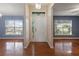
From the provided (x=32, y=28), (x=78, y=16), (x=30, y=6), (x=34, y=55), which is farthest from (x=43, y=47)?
(x=78, y=16)

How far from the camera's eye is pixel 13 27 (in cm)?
358

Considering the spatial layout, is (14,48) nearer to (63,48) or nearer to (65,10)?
(63,48)

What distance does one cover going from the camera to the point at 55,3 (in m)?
3.18

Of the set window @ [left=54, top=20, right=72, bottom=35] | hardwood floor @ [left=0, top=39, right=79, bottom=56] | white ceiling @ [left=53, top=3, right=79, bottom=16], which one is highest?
white ceiling @ [left=53, top=3, right=79, bottom=16]

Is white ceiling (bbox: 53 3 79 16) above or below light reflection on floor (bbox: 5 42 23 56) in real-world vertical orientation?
above

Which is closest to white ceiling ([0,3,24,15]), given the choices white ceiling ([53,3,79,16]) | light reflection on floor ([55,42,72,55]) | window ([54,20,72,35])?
white ceiling ([53,3,79,16])

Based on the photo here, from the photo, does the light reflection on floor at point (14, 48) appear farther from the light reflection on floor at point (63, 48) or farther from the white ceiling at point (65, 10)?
the white ceiling at point (65, 10)

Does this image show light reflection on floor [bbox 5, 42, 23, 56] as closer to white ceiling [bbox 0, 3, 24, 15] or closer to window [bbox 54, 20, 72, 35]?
white ceiling [bbox 0, 3, 24, 15]

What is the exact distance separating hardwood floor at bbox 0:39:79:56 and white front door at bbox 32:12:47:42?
0.18 meters

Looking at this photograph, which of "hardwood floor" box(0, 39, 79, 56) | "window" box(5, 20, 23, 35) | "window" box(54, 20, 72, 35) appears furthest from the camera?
"window" box(54, 20, 72, 35)

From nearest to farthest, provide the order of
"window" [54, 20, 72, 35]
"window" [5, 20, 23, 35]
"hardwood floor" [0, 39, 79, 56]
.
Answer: "hardwood floor" [0, 39, 79, 56]
"window" [5, 20, 23, 35]
"window" [54, 20, 72, 35]

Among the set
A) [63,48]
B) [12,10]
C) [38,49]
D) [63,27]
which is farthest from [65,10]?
[12,10]

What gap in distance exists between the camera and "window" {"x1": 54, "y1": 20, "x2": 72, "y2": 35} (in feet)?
12.2

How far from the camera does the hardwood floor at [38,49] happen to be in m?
3.43
